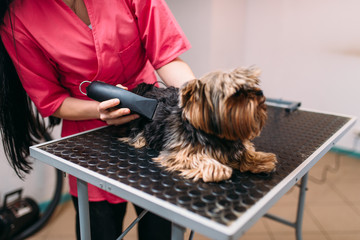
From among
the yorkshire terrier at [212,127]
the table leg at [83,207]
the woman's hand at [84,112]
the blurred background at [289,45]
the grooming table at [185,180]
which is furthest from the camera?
the blurred background at [289,45]

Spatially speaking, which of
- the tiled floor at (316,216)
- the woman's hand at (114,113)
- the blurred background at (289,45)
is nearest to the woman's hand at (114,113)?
the woman's hand at (114,113)

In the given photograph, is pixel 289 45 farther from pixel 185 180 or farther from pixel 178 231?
pixel 178 231

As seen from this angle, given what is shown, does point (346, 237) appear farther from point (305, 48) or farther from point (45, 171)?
point (45, 171)

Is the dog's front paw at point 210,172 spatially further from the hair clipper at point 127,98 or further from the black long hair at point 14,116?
the black long hair at point 14,116

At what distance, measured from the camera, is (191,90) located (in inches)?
31.9

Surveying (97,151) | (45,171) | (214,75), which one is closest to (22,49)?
(97,151)

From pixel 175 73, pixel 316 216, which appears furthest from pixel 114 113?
pixel 316 216

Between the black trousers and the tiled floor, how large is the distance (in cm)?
75

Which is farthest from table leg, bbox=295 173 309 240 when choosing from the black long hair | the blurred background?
the blurred background

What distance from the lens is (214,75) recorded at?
80 cm

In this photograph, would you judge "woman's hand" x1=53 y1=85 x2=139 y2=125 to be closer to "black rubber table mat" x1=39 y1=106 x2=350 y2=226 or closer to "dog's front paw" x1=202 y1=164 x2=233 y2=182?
"black rubber table mat" x1=39 y1=106 x2=350 y2=226

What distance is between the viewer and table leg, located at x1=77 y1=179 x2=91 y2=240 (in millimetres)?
949

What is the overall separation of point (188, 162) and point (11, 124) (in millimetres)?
676

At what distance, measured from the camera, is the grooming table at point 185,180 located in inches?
26.0
